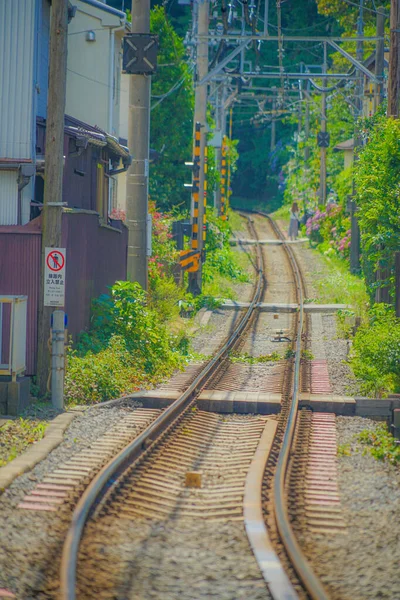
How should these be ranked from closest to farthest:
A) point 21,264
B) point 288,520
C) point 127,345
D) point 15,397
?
1. point 288,520
2. point 15,397
3. point 21,264
4. point 127,345

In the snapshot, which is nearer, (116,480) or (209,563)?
(209,563)

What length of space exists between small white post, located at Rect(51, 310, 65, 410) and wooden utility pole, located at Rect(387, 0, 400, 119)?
33.3 feet

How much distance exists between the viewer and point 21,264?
535 inches

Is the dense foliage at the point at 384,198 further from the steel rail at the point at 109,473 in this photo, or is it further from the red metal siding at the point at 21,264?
the red metal siding at the point at 21,264

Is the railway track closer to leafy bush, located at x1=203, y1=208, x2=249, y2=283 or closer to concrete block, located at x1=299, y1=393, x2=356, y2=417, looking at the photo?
concrete block, located at x1=299, y1=393, x2=356, y2=417

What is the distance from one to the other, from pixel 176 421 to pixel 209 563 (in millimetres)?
5181

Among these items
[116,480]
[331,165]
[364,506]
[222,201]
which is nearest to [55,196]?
[116,480]

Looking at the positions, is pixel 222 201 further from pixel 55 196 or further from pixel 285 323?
pixel 55 196

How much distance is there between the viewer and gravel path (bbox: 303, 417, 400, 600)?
6238 millimetres

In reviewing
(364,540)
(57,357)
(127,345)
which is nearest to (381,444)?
(364,540)

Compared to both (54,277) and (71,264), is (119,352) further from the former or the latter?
(54,277)

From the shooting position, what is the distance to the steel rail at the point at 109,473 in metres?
6.13

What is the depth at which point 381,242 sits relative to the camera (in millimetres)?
18375

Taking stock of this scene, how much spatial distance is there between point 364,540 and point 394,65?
14197mm
